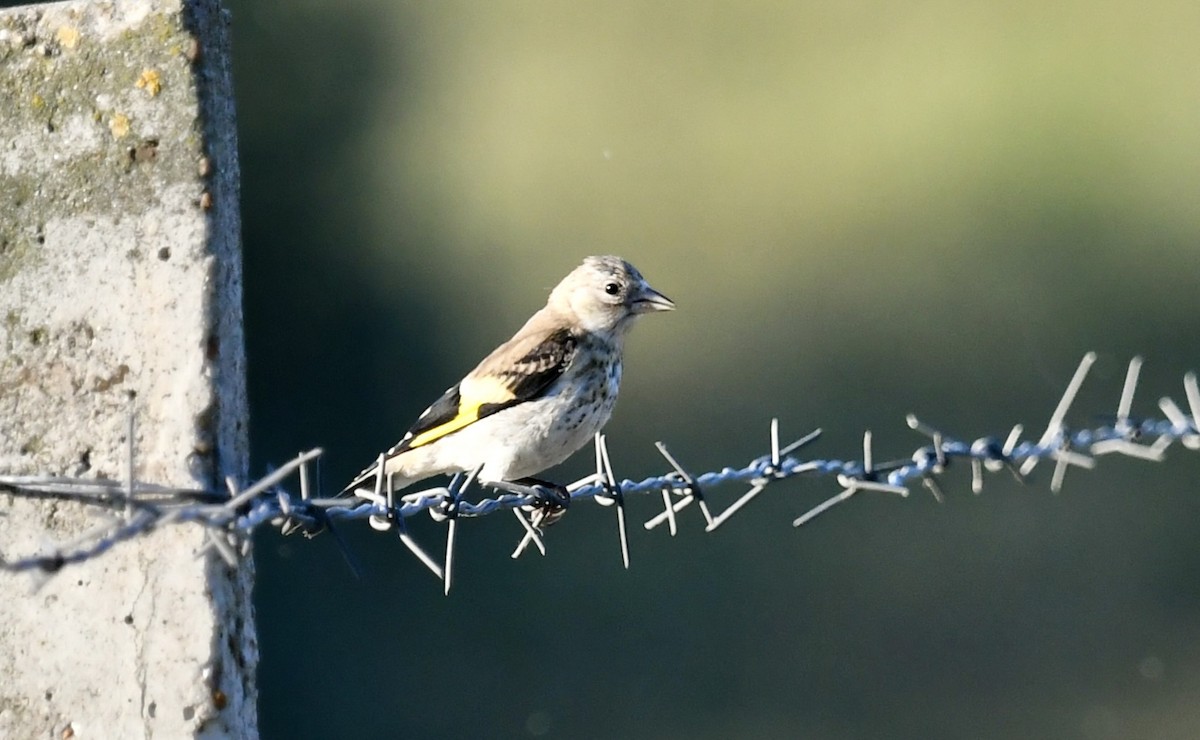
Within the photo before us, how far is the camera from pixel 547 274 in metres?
15.9

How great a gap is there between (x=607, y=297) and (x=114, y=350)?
273cm

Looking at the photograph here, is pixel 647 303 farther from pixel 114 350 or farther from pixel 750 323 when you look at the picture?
pixel 750 323

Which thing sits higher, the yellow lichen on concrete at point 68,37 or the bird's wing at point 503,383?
the yellow lichen on concrete at point 68,37

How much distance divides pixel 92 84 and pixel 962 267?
44.7 ft

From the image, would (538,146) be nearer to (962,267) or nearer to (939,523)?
(962,267)

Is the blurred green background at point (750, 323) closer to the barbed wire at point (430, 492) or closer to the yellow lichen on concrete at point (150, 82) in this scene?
the barbed wire at point (430, 492)

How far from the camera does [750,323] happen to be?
50.8 ft

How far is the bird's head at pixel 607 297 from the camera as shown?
5.36 meters

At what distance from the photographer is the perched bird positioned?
4941mm

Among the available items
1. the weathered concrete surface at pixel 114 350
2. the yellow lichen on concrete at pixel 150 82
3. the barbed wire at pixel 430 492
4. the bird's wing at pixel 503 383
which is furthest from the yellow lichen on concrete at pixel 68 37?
the bird's wing at pixel 503 383

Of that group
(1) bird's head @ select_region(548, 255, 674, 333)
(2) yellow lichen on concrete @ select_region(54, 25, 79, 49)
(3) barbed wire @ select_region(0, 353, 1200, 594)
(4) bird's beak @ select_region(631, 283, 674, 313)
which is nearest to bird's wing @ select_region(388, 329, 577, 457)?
(1) bird's head @ select_region(548, 255, 674, 333)

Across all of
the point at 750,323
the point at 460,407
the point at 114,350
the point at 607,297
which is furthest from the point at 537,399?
the point at 750,323

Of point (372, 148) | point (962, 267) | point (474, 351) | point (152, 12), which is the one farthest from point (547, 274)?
point (152, 12)

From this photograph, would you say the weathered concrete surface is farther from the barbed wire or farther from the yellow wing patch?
the yellow wing patch
